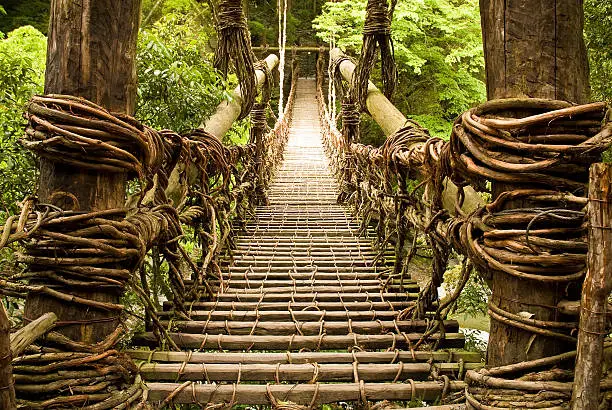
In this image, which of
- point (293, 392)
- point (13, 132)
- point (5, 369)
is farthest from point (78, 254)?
point (13, 132)

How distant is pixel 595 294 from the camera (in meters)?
0.88

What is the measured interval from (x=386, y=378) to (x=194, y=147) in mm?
1230

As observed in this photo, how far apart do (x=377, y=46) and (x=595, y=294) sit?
10.8ft

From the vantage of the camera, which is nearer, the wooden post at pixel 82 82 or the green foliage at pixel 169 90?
the wooden post at pixel 82 82

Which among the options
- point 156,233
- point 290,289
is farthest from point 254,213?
point 156,233

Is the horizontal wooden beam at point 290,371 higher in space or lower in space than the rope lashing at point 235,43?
lower

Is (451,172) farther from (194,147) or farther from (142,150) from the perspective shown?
(194,147)

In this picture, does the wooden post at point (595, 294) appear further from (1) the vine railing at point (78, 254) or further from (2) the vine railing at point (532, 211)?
(1) the vine railing at point (78, 254)

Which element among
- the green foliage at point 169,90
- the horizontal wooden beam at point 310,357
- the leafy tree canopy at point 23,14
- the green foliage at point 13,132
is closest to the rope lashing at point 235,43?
the green foliage at point 169,90

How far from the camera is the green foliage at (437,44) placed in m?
8.36

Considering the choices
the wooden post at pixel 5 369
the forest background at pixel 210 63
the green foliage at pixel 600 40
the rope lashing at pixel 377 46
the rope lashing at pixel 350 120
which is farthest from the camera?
the rope lashing at pixel 350 120

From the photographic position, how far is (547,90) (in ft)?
3.59

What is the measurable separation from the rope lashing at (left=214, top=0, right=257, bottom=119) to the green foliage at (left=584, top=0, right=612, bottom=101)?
3.25m

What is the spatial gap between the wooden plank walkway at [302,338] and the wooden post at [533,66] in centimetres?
36
